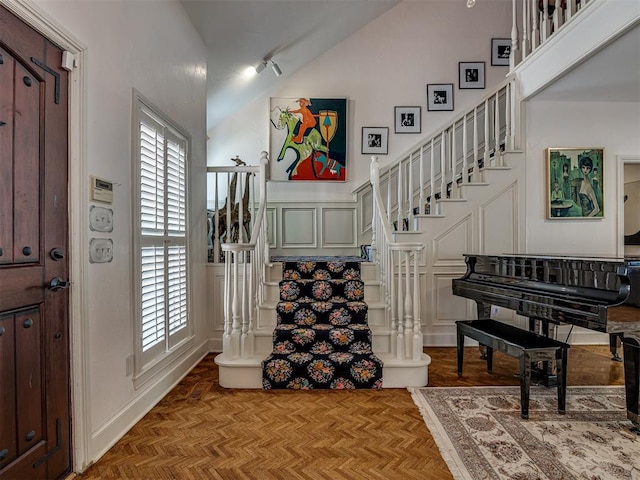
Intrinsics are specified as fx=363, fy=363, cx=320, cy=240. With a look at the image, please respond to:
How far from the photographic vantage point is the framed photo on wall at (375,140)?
520 cm

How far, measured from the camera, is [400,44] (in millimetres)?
5172

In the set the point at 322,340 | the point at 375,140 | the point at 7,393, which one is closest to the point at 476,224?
the point at 375,140

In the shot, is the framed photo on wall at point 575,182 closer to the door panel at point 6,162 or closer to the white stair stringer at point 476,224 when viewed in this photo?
the white stair stringer at point 476,224

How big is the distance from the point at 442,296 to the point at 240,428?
2.67m

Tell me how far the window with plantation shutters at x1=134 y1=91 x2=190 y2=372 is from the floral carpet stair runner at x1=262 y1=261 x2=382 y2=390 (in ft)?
2.69

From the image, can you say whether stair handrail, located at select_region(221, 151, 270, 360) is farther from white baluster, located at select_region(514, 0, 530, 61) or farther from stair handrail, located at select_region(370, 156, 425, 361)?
white baluster, located at select_region(514, 0, 530, 61)

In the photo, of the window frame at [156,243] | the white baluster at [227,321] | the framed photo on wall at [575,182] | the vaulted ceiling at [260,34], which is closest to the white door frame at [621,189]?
the framed photo on wall at [575,182]

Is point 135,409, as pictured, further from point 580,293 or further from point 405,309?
point 580,293

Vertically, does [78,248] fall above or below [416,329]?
above

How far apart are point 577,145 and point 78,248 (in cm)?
468

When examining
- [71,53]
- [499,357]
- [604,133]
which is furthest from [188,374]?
[604,133]

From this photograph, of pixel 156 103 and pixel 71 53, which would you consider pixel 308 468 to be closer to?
pixel 71 53

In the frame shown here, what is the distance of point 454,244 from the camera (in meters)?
4.01

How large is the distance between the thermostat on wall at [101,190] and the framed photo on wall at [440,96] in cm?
449
